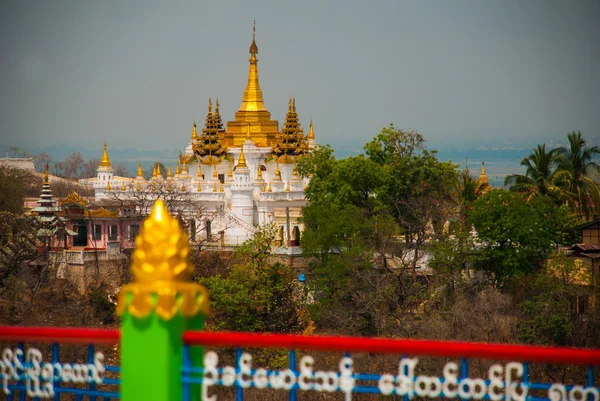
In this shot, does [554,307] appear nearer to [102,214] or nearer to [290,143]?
[102,214]

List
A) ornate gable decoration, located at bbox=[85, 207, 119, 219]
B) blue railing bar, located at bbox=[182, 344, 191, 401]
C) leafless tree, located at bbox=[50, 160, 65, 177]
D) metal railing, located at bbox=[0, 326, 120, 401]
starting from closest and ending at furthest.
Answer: blue railing bar, located at bbox=[182, 344, 191, 401] < metal railing, located at bbox=[0, 326, 120, 401] < ornate gable decoration, located at bbox=[85, 207, 119, 219] < leafless tree, located at bbox=[50, 160, 65, 177]

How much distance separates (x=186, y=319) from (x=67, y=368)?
1176mm

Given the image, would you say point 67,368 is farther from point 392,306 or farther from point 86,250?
point 86,250

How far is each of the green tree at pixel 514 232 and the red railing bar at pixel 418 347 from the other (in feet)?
75.5

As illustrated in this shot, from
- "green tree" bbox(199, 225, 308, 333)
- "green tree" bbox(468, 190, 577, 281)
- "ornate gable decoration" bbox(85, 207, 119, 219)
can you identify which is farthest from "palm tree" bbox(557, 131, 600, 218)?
"ornate gable decoration" bbox(85, 207, 119, 219)

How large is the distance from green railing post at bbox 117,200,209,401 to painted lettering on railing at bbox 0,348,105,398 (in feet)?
2.78

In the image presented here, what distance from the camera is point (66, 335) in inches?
220

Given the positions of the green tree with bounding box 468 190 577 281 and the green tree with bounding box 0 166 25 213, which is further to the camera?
the green tree with bounding box 0 166 25 213

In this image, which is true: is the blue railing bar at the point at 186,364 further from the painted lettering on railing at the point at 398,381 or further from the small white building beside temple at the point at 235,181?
the small white building beside temple at the point at 235,181

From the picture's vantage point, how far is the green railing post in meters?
5.07

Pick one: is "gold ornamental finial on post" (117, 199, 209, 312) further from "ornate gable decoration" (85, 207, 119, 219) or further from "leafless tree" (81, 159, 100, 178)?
"leafless tree" (81, 159, 100, 178)

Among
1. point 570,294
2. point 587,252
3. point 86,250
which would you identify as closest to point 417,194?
point 587,252

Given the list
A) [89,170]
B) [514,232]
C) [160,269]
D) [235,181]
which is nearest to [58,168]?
[89,170]

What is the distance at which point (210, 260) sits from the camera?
31203mm
